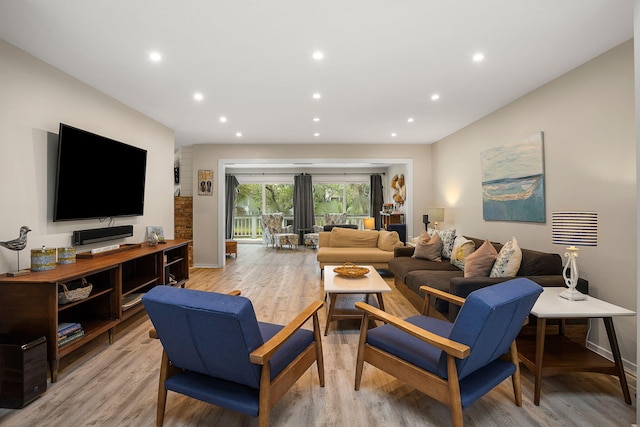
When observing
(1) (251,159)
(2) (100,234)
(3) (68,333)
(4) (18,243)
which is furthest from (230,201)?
(3) (68,333)

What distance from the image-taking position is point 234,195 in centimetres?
997

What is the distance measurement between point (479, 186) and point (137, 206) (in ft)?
15.6

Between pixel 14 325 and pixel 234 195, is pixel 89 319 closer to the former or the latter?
pixel 14 325

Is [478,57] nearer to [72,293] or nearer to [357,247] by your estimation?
[357,247]

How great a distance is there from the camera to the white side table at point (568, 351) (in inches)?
75.5

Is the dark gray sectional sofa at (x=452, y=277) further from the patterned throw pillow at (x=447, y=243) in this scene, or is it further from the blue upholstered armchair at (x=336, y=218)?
the blue upholstered armchair at (x=336, y=218)

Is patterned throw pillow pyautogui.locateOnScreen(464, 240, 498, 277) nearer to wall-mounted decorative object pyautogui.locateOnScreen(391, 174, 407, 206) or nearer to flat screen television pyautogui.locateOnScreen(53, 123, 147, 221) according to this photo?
flat screen television pyautogui.locateOnScreen(53, 123, 147, 221)

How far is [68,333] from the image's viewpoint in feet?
7.70

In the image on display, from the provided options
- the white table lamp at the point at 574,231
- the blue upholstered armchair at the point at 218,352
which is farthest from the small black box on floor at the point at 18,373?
the white table lamp at the point at 574,231

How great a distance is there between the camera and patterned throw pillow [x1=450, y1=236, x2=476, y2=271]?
377 centimetres

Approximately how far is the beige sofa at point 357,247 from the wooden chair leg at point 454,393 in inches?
141

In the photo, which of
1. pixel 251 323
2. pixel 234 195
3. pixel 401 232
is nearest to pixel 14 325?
pixel 251 323

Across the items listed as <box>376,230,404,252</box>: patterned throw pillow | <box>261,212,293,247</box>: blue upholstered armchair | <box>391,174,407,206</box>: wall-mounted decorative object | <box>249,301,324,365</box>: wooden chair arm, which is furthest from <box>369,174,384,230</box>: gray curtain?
<box>249,301,324,365</box>: wooden chair arm

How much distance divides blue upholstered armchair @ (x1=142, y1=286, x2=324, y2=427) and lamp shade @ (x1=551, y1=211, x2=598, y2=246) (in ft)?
6.51
